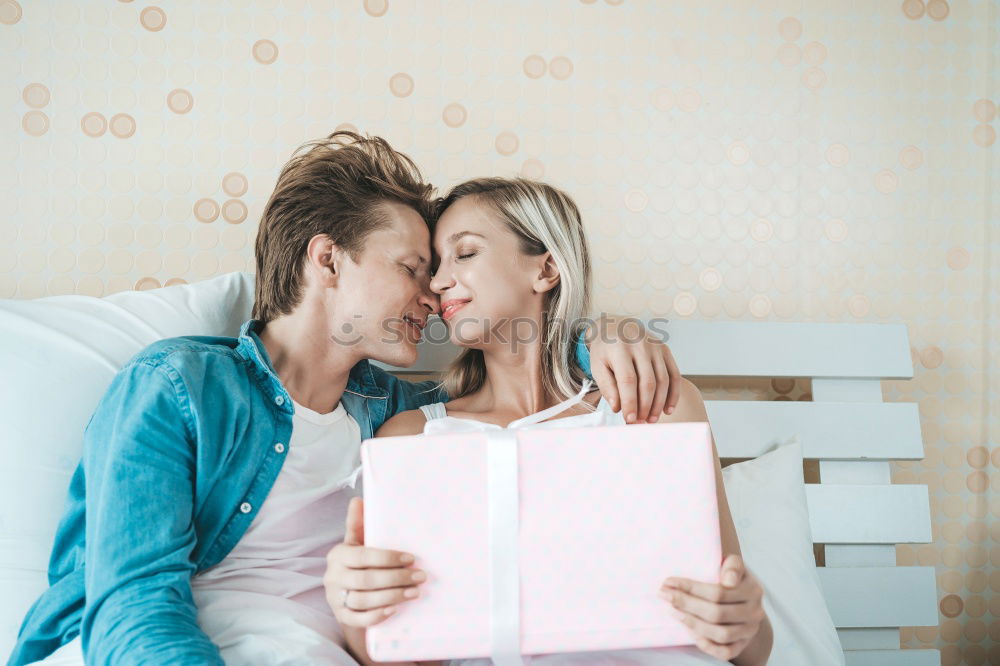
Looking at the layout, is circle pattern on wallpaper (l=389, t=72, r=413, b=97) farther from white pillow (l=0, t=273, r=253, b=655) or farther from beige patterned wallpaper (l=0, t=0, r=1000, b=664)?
white pillow (l=0, t=273, r=253, b=655)

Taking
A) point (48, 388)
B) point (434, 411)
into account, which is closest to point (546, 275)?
point (434, 411)

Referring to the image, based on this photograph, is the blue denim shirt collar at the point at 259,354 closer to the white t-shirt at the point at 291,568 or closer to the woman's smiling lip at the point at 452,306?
the white t-shirt at the point at 291,568

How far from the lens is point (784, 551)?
125 centimetres

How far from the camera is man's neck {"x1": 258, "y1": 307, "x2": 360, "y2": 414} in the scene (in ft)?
3.86

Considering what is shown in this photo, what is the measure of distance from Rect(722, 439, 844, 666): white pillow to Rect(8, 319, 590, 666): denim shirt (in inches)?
29.7

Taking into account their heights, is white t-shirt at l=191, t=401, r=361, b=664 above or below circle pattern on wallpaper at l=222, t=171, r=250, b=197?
below

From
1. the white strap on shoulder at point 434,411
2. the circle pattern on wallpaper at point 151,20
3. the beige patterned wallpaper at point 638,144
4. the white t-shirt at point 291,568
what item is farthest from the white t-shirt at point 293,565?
the circle pattern on wallpaper at point 151,20

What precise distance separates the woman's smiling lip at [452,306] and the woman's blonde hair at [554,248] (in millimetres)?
145

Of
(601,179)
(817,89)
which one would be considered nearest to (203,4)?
(601,179)

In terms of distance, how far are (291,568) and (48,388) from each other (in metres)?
0.44

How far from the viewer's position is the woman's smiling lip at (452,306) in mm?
1236

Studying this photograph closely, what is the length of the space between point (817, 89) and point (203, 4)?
1.29m

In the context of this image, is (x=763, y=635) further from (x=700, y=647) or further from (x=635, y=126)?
(x=635, y=126)

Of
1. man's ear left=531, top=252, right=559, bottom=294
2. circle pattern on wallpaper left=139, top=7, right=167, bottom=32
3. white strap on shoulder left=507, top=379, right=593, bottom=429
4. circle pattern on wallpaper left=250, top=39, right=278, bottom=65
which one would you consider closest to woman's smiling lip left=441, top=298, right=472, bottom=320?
man's ear left=531, top=252, right=559, bottom=294
